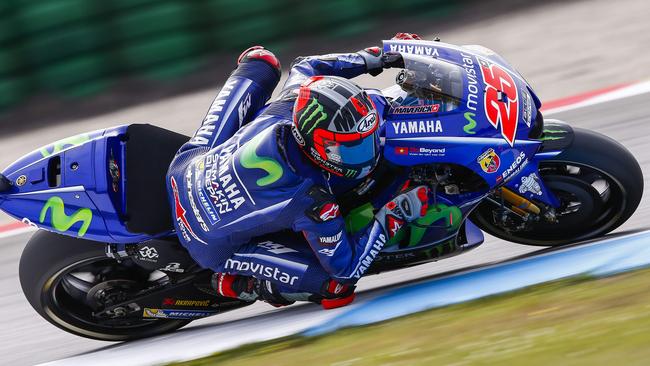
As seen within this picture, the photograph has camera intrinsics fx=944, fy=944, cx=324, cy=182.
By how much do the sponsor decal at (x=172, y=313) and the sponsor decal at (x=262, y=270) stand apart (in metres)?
0.58

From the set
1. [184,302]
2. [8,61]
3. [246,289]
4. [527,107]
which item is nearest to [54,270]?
[184,302]

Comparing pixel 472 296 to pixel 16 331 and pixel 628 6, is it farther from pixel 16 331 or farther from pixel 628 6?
pixel 628 6

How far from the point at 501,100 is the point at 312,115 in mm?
958

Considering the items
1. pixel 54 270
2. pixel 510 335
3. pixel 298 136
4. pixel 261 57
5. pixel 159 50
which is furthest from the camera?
pixel 159 50

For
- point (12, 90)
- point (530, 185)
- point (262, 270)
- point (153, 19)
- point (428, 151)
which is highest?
point (428, 151)

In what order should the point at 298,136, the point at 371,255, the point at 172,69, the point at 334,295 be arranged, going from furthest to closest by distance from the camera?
the point at 172,69
the point at 334,295
the point at 371,255
the point at 298,136

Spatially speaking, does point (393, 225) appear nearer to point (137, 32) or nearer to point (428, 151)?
point (428, 151)

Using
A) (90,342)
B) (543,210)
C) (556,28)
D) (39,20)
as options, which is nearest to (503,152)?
(543,210)

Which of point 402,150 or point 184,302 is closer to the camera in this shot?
point 402,150

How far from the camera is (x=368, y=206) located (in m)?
4.85

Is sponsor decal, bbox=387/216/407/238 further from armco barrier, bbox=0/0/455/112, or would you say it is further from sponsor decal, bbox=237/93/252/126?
armco barrier, bbox=0/0/455/112

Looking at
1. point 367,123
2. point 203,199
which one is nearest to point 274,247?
point 203,199

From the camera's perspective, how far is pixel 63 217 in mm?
5016

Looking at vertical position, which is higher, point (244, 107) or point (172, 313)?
point (244, 107)
